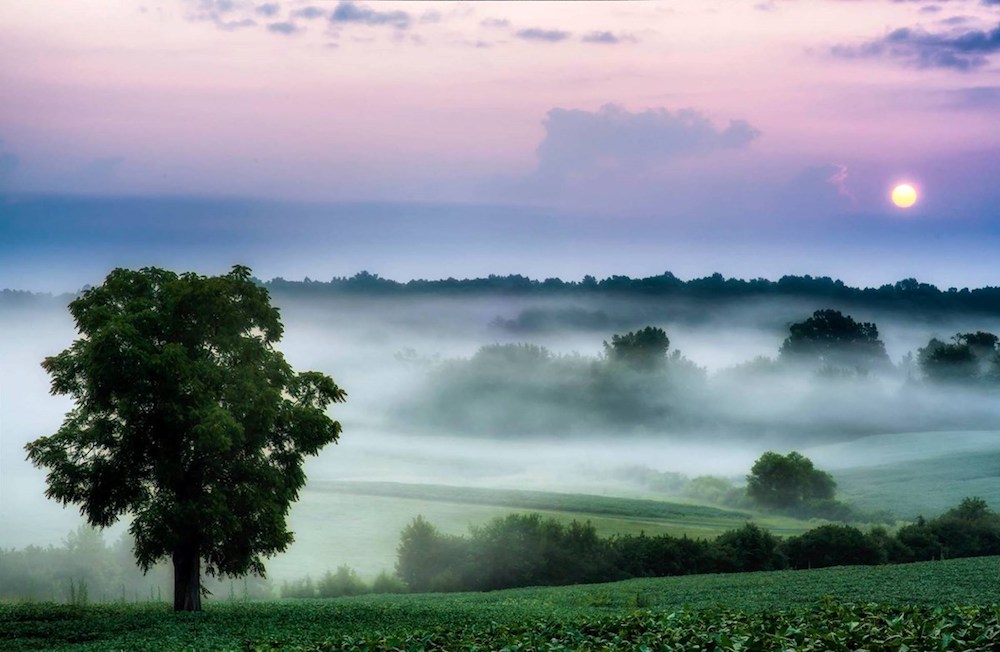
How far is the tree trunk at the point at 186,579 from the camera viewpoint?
48844 millimetres

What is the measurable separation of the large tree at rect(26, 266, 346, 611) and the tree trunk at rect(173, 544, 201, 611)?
0.05 meters

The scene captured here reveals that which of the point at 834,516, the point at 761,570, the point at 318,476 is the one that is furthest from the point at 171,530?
the point at 318,476

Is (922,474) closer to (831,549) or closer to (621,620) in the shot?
(831,549)

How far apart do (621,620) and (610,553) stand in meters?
56.5

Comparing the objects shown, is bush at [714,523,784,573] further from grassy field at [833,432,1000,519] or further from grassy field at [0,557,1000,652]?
grassy field at [833,432,1000,519]

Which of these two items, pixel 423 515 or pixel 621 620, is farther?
pixel 423 515

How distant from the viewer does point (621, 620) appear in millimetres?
29188

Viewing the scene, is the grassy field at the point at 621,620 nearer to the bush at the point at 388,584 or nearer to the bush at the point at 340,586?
the bush at the point at 388,584

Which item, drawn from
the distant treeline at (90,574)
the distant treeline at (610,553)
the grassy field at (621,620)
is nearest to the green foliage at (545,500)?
the distant treeline at (610,553)

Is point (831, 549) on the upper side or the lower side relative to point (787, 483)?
lower

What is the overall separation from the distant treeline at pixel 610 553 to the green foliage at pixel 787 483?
47.6m

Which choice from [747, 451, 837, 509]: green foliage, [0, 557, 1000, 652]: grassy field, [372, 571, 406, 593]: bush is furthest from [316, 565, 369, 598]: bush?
[747, 451, 837, 509]: green foliage

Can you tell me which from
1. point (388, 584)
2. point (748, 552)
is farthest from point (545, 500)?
point (748, 552)

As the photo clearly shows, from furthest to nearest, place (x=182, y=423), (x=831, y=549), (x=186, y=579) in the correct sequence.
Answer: (x=831, y=549), (x=186, y=579), (x=182, y=423)
